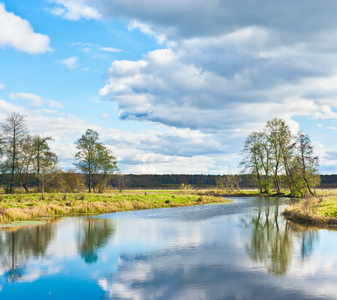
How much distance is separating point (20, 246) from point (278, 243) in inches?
570

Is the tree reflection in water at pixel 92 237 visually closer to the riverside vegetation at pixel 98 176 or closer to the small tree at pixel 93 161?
the riverside vegetation at pixel 98 176

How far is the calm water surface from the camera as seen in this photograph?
11344mm

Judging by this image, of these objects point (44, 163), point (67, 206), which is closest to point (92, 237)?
point (67, 206)

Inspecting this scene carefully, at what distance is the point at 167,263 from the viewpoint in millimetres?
14898

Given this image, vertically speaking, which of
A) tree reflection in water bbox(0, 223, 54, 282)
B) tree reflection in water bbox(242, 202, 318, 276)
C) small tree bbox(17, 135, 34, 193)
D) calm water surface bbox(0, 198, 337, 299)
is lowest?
tree reflection in water bbox(242, 202, 318, 276)

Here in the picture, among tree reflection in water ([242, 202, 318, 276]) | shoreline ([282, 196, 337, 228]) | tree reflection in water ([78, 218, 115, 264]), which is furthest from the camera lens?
shoreline ([282, 196, 337, 228])

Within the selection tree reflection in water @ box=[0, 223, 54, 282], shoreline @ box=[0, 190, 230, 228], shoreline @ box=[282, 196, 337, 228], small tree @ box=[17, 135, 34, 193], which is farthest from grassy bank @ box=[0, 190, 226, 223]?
small tree @ box=[17, 135, 34, 193]

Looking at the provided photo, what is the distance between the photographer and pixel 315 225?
2583 cm

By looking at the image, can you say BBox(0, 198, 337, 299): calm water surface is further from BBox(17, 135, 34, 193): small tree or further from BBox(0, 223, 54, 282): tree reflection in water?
BBox(17, 135, 34, 193): small tree

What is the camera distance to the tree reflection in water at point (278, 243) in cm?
1502

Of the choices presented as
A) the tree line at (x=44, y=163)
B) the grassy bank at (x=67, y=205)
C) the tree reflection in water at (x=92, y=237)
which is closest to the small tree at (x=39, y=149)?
the tree line at (x=44, y=163)

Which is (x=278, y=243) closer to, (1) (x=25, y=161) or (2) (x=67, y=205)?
(2) (x=67, y=205)

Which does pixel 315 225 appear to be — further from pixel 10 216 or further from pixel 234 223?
pixel 10 216

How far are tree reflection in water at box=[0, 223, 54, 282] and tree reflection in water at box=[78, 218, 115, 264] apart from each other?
6.46ft
